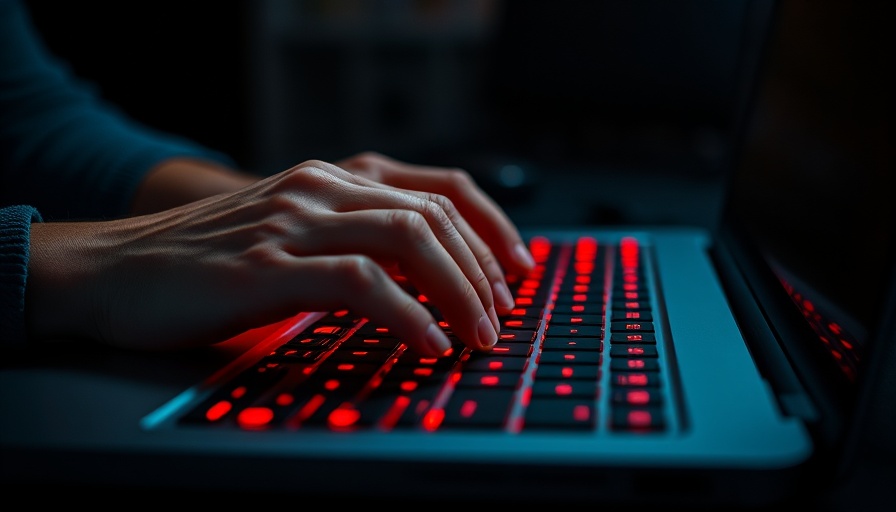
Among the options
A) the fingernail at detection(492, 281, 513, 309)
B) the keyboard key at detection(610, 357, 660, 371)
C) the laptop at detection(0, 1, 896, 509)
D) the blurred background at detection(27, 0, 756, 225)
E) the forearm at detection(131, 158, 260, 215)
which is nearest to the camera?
the laptop at detection(0, 1, 896, 509)

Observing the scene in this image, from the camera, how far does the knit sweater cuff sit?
0.48 metres

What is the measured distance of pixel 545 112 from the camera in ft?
4.92

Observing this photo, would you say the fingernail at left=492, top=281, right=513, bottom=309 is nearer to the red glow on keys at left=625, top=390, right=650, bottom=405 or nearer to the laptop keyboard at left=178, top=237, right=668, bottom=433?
the laptop keyboard at left=178, top=237, right=668, bottom=433

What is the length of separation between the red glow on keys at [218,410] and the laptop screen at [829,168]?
0.31 m

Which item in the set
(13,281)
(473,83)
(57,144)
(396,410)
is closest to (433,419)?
(396,410)

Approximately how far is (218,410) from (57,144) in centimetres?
80

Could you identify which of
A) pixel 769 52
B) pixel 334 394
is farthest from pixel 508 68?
pixel 334 394

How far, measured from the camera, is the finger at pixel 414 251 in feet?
1.54

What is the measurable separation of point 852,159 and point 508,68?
1.12 m

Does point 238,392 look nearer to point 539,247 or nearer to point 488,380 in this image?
point 488,380

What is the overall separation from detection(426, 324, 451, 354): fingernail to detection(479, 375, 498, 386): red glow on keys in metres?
0.03

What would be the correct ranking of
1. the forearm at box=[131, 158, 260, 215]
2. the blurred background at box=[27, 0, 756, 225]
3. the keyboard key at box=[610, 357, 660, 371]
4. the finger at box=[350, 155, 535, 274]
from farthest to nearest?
the blurred background at box=[27, 0, 756, 225] → the forearm at box=[131, 158, 260, 215] → the finger at box=[350, 155, 535, 274] → the keyboard key at box=[610, 357, 660, 371]

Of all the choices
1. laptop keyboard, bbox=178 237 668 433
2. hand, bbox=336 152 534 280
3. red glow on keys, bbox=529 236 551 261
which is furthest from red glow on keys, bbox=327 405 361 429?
red glow on keys, bbox=529 236 551 261

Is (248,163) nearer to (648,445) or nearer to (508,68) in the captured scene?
(508,68)
